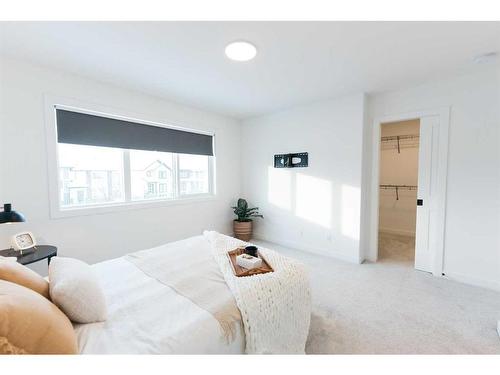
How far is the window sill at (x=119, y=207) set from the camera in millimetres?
2492

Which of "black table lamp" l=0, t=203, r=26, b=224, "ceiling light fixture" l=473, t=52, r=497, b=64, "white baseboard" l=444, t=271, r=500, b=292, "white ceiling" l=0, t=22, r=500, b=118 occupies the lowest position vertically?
"white baseboard" l=444, t=271, r=500, b=292

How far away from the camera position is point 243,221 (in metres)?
4.23

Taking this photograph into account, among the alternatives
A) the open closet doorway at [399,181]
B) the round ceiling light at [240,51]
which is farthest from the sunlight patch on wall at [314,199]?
the round ceiling light at [240,51]

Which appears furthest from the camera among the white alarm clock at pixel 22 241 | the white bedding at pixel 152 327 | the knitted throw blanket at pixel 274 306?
the white alarm clock at pixel 22 241

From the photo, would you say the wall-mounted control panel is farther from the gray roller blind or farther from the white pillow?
the white pillow

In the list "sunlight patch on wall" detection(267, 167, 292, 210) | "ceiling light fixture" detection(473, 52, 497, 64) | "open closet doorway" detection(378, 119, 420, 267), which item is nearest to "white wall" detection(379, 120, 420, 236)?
"open closet doorway" detection(378, 119, 420, 267)

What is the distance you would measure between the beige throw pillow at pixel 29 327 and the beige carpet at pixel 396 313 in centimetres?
151

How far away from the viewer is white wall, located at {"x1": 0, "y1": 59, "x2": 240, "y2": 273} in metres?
2.17

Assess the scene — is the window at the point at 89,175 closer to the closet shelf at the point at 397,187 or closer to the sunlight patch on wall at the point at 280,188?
the sunlight patch on wall at the point at 280,188

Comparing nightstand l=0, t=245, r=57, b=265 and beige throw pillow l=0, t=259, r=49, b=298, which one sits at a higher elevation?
beige throw pillow l=0, t=259, r=49, b=298

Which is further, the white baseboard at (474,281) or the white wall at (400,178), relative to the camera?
the white wall at (400,178)

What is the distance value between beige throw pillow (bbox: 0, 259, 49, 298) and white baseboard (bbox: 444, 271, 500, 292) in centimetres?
390

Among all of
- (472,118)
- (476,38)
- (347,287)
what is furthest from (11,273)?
(472,118)
